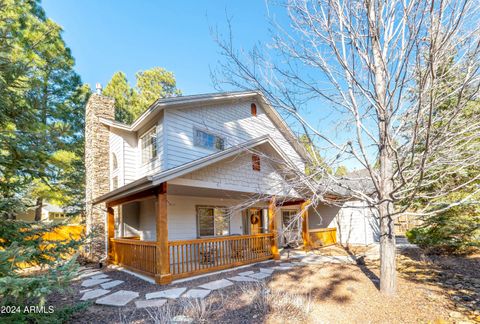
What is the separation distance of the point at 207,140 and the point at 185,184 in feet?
12.1

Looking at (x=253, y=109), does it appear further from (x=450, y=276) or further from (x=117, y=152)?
(x=450, y=276)

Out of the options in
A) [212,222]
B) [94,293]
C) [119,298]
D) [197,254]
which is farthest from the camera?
[212,222]

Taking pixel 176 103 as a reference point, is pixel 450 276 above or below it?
below

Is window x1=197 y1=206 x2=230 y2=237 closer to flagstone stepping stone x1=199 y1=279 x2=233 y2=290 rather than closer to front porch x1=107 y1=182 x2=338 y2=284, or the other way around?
front porch x1=107 y1=182 x2=338 y2=284

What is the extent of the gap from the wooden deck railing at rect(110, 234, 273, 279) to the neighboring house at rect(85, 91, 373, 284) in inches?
1.3

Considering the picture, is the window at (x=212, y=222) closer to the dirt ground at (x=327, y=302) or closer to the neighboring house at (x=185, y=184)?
the neighboring house at (x=185, y=184)

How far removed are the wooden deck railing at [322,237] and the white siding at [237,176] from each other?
347cm

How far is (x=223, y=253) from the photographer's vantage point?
324 inches

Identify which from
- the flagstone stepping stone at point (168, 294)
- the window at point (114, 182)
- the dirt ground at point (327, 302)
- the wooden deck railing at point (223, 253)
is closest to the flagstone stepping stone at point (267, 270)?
the dirt ground at point (327, 302)

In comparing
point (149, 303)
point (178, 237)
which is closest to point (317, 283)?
point (149, 303)

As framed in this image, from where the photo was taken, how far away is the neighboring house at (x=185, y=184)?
24.5 feet

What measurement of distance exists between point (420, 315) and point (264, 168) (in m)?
6.77

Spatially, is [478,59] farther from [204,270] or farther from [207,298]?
[204,270]

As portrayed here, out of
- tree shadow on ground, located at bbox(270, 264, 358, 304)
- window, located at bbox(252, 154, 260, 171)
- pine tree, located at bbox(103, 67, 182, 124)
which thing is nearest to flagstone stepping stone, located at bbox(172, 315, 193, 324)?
tree shadow on ground, located at bbox(270, 264, 358, 304)
